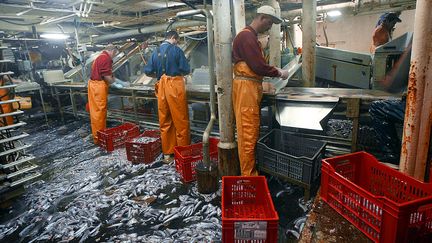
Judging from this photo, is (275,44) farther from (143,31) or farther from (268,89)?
(143,31)

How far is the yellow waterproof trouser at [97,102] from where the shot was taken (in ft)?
18.6

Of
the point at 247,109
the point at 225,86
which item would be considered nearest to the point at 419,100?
the point at 247,109

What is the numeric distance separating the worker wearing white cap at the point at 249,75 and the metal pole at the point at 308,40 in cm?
256

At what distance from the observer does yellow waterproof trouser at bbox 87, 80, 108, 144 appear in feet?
18.6

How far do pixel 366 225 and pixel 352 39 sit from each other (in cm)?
1376

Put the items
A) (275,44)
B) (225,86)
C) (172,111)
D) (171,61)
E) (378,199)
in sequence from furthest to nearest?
(275,44), (172,111), (171,61), (225,86), (378,199)

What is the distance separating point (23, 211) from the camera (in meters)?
3.37

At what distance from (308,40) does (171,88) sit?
3.36 metres

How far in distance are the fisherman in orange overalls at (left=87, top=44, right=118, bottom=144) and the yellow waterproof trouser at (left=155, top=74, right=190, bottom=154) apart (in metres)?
1.69

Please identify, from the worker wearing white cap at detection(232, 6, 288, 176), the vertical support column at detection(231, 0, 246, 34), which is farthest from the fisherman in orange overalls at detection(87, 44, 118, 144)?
the worker wearing white cap at detection(232, 6, 288, 176)

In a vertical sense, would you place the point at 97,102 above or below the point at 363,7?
below

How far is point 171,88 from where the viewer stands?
442cm

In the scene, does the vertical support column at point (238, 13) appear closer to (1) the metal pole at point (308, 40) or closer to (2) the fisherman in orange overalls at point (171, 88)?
(2) the fisherman in orange overalls at point (171, 88)

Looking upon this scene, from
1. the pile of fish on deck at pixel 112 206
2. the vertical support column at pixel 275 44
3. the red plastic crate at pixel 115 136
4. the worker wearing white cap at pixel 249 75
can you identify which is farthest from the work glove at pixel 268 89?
the red plastic crate at pixel 115 136
